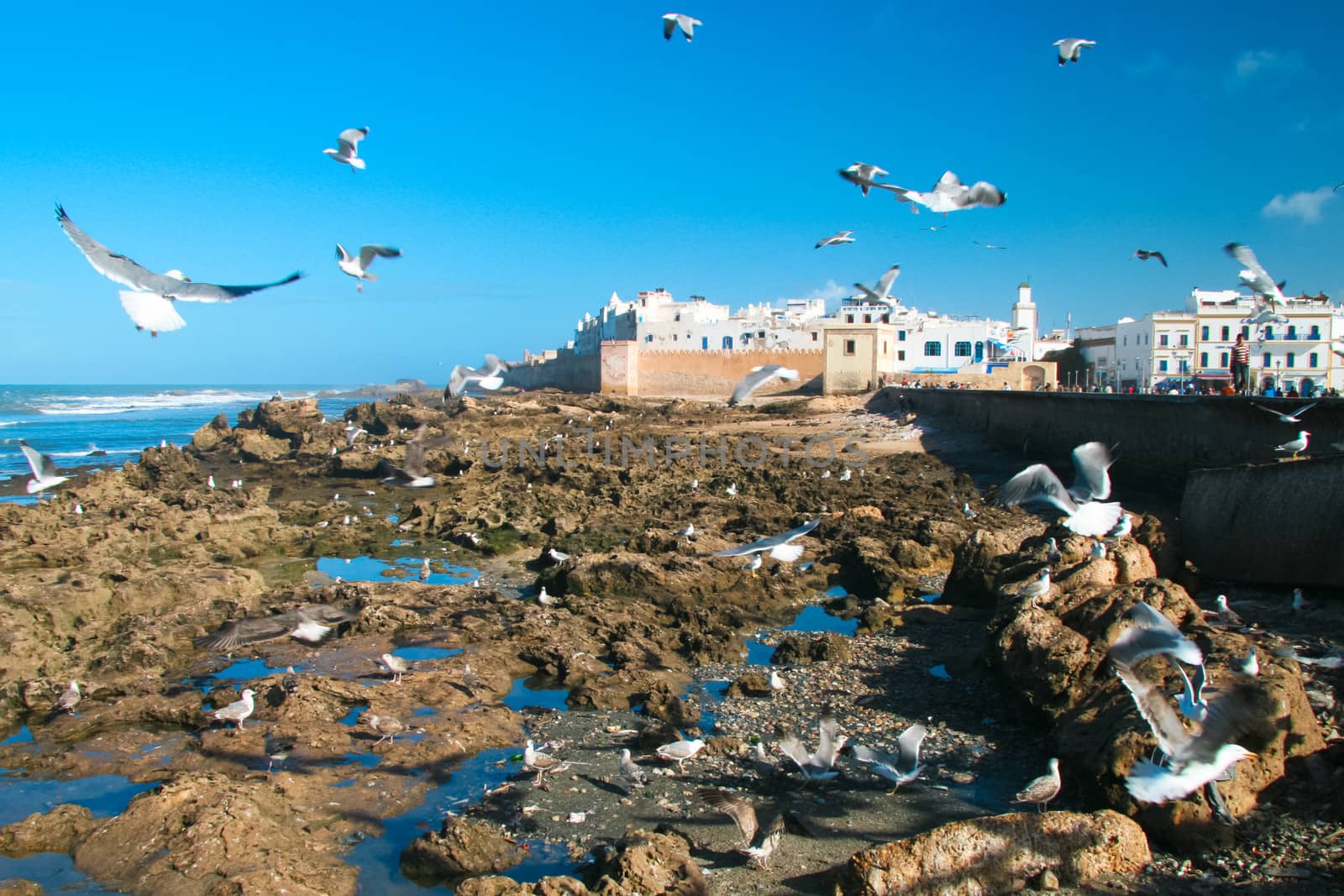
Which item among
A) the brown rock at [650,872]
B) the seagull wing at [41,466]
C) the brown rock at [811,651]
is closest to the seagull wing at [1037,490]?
the brown rock at [811,651]

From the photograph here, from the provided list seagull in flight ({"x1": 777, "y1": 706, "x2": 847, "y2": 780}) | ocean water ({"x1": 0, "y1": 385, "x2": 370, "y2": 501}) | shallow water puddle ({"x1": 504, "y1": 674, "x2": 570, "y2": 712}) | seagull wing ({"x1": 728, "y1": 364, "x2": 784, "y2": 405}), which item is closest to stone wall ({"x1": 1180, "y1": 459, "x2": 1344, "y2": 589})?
seagull wing ({"x1": 728, "y1": 364, "x2": 784, "y2": 405})

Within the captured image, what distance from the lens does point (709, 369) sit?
161ft

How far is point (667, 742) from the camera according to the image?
6707 millimetres

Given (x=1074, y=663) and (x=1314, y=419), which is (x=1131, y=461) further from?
(x=1074, y=663)

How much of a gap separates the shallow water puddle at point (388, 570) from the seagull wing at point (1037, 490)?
24.8 ft

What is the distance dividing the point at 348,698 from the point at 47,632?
365 cm

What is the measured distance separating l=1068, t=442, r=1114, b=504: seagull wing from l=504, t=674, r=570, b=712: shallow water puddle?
190 inches

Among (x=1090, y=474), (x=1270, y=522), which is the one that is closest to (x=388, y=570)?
(x=1090, y=474)

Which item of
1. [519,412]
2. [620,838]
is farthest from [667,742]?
[519,412]

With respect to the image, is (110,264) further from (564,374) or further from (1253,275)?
(564,374)

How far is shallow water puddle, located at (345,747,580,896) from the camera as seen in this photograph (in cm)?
495

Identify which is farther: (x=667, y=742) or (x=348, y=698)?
(x=348, y=698)

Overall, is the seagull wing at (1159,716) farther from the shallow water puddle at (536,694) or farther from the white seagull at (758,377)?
the white seagull at (758,377)

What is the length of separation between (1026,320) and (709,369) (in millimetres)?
19931
